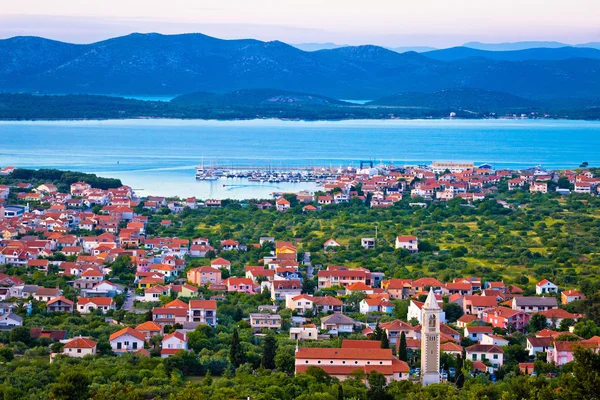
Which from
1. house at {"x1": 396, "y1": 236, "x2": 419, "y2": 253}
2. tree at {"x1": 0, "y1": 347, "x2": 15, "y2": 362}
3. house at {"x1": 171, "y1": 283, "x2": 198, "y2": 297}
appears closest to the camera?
tree at {"x1": 0, "y1": 347, "x2": 15, "y2": 362}

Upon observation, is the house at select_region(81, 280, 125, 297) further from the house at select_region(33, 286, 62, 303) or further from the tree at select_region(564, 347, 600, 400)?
the tree at select_region(564, 347, 600, 400)

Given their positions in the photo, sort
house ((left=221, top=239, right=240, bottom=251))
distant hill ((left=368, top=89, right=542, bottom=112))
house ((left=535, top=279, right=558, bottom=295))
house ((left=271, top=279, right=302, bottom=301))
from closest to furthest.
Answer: house ((left=271, top=279, right=302, bottom=301))
house ((left=535, top=279, right=558, bottom=295))
house ((left=221, top=239, right=240, bottom=251))
distant hill ((left=368, top=89, right=542, bottom=112))

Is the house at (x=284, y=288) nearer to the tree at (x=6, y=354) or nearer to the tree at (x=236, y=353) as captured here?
the tree at (x=236, y=353)

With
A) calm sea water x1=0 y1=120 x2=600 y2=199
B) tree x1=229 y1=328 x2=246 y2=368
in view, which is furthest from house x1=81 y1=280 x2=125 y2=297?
calm sea water x1=0 y1=120 x2=600 y2=199

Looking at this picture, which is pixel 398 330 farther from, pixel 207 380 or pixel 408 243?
pixel 408 243

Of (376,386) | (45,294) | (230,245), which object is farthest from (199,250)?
(376,386)

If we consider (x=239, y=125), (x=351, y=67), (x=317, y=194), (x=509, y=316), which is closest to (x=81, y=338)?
(x=509, y=316)

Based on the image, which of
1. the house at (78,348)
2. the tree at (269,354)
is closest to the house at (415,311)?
the tree at (269,354)

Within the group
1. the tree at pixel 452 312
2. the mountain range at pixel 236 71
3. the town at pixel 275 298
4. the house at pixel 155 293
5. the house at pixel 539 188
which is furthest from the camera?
the mountain range at pixel 236 71
